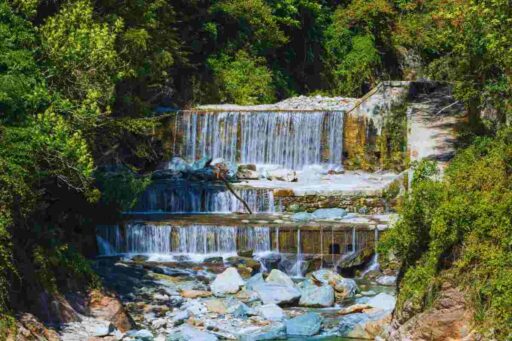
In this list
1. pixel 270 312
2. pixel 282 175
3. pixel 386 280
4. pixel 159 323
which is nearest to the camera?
pixel 159 323

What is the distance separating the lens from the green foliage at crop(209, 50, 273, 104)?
27.1 m

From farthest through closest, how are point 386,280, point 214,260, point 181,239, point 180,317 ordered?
point 181,239, point 214,260, point 386,280, point 180,317

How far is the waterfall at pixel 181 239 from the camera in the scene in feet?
55.2

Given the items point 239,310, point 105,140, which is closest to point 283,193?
point 105,140

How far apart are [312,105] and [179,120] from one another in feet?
13.3

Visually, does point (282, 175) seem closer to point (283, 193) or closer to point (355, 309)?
point (283, 193)

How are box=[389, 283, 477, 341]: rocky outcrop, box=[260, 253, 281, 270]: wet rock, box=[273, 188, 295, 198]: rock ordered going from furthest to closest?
box=[273, 188, 295, 198]: rock, box=[260, 253, 281, 270]: wet rock, box=[389, 283, 477, 341]: rocky outcrop

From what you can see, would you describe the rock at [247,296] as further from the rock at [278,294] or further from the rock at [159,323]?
the rock at [159,323]

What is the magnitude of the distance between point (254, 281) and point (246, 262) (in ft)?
4.44

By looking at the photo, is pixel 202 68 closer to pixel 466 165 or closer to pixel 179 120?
pixel 179 120

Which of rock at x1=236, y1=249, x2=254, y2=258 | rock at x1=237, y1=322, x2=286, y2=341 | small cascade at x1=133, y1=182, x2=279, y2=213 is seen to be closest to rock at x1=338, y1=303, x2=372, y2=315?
rock at x1=237, y1=322, x2=286, y2=341

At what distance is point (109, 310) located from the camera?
1200 cm

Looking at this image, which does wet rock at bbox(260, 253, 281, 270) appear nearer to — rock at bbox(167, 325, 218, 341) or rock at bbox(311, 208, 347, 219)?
rock at bbox(311, 208, 347, 219)

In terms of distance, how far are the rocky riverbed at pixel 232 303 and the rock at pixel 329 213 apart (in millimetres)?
2486
